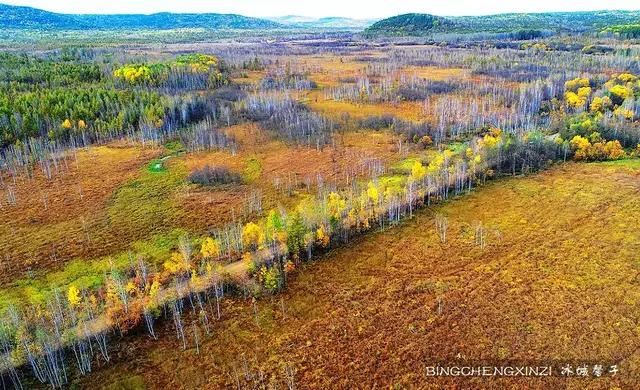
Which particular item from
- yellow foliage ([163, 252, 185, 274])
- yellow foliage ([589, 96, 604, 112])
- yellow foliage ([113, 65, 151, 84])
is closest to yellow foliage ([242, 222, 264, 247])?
yellow foliage ([163, 252, 185, 274])

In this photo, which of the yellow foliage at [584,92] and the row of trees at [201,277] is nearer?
the row of trees at [201,277]

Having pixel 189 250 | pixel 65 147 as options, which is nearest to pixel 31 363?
pixel 189 250

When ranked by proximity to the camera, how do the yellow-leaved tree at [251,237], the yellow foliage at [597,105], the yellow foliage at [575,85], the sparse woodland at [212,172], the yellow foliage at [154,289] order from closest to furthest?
the yellow foliage at [154,289]
the sparse woodland at [212,172]
the yellow-leaved tree at [251,237]
the yellow foliage at [597,105]
the yellow foliage at [575,85]

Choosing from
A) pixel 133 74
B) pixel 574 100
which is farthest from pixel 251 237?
pixel 133 74

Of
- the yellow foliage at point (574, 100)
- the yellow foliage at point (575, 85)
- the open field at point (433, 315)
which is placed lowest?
the open field at point (433, 315)

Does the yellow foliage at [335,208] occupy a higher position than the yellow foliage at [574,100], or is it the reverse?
the yellow foliage at [574,100]

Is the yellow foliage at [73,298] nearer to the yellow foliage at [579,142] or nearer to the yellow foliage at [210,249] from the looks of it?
the yellow foliage at [210,249]

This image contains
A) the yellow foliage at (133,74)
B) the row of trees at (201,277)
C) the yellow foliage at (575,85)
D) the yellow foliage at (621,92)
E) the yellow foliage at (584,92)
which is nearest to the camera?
the row of trees at (201,277)

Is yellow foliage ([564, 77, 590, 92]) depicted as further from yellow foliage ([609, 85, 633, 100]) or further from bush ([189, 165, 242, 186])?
bush ([189, 165, 242, 186])

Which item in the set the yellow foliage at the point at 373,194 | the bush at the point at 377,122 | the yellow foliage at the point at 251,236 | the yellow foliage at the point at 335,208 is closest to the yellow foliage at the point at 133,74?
the bush at the point at 377,122
